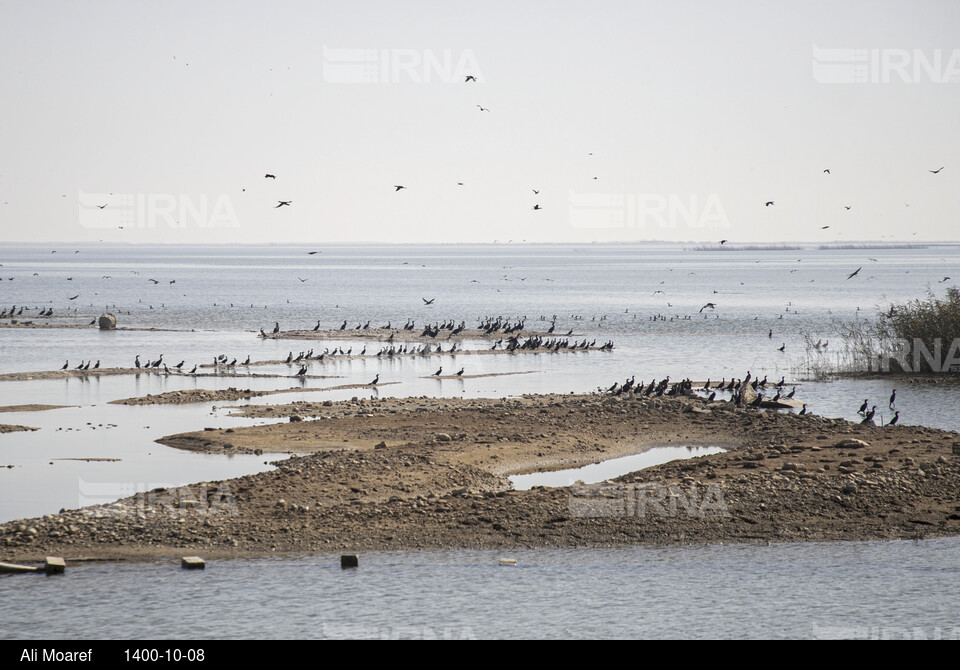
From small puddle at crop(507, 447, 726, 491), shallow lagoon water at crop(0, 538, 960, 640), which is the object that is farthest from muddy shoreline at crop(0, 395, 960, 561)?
shallow lagoon water at crop(0, 538, 960, 640)

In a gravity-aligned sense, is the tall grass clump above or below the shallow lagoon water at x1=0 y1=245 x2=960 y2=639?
above

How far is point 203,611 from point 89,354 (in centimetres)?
3990

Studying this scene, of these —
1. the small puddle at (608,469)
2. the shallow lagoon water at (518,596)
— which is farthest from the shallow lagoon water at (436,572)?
the small puddle at (608,469)

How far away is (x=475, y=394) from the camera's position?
35.4 metres

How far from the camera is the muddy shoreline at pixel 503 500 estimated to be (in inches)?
632

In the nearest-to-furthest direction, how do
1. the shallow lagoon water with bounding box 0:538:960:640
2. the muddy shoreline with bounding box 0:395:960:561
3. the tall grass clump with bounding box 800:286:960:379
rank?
1. the shallow lagoon water with bounding box 0:538:960:640
2. the muddy shoreline with bounding box 0:395:960:561
3. the tall grass clump with bounding box 800:286:960:379

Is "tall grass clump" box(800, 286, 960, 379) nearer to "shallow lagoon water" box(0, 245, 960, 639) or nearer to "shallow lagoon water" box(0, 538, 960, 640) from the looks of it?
"shallow lagoon water" box(0, 245, 960, 639)

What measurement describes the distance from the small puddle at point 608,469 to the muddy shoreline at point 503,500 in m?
0.42

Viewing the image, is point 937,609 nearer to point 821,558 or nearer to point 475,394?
point 821,558

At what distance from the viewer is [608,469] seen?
21891 mm

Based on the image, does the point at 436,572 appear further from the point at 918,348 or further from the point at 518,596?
the point at 918,348

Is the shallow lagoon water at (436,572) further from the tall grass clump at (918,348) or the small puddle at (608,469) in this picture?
the small puddle at (608,469)

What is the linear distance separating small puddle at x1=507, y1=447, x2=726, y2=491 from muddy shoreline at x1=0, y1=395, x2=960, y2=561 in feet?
1.38

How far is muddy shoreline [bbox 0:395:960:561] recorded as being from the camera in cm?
1606
